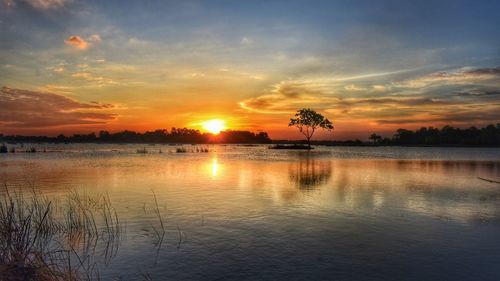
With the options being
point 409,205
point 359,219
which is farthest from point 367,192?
point 359,219

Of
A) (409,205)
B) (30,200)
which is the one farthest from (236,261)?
(30,200)

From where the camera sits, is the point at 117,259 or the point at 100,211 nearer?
the point at 117,259

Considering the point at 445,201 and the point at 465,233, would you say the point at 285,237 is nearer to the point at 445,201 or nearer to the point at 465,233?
the point at 465,233

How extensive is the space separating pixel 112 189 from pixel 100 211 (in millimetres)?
8305

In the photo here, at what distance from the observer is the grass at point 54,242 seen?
30.4ft

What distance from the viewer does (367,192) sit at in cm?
2708

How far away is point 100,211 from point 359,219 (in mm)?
13170

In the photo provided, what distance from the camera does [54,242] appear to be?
13.8 meters

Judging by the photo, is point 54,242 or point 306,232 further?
point 306,232

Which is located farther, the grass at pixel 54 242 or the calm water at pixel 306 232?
the calm water at pixel 306 232

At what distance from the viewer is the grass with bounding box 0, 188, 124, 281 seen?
927 centimetres

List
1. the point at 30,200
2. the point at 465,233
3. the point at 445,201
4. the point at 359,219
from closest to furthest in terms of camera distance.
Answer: the point at 465,233, the point at 359,219, the point at 30,200, the point at 445,201

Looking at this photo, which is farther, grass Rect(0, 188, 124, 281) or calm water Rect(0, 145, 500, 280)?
calm water Rect(0, 145, 500, 280)

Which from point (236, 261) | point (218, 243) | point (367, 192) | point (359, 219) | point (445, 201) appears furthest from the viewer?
point (367, 192)
